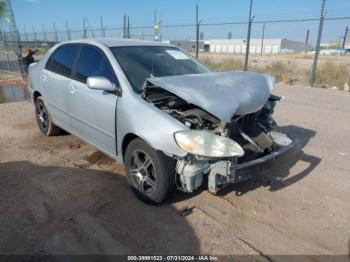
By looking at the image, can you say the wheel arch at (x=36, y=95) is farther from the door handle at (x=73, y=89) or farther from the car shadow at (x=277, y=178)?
the car shadow at (x=277, y=178)

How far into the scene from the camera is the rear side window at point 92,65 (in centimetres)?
400

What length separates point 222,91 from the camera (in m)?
3.41

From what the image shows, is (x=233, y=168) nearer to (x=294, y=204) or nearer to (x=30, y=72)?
(x=294, y=204)

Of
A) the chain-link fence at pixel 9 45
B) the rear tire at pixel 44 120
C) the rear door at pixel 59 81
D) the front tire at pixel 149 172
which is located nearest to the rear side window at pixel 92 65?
the rear door at pixel 59 81

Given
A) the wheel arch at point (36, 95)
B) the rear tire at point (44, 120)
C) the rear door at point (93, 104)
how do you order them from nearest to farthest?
the rear door at point (93, 104), the rear tire at point (44, 120), the wheel arch at point (36, 95)

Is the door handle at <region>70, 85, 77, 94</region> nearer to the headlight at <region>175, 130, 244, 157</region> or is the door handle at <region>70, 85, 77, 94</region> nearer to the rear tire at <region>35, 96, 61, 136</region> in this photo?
the rear tire at <region>35, 96, 61, 136</region>

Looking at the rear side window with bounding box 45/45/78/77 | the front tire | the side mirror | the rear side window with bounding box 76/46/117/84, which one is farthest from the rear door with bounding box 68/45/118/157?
the front tire

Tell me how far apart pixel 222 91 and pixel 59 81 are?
2748mm

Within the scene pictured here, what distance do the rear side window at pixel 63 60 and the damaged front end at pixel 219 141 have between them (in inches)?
71.2

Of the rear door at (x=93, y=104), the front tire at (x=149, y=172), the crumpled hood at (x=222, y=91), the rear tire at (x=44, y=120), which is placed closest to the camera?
the crumpled hood at (x=222, y=91)

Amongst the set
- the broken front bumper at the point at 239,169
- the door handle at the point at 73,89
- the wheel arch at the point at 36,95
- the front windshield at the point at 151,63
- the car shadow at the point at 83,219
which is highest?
the front windshield at the point at 151,63

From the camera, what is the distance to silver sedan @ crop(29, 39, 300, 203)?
308 cm

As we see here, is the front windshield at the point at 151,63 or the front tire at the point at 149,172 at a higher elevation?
the front windshield at the point at 151,63

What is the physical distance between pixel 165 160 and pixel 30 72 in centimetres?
407
